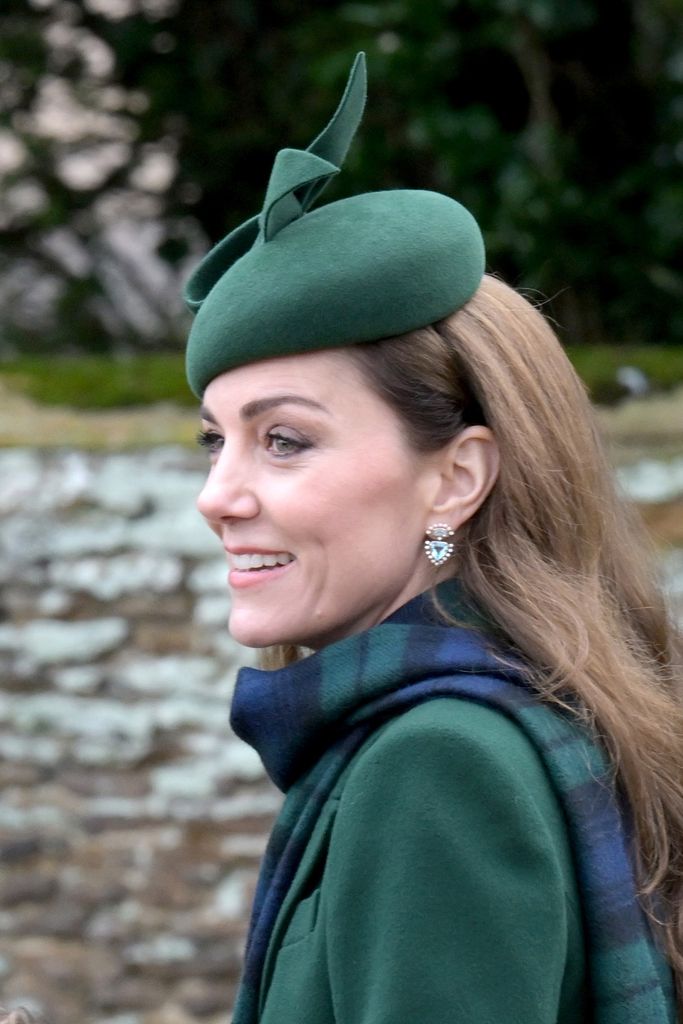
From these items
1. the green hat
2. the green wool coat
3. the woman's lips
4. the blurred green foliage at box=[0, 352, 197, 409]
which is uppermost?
the green hat

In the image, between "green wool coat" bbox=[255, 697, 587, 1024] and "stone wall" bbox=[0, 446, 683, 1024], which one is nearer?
"green wool coat" bbox=[255, 697, 587, 1024]

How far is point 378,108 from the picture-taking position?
4.64 metres

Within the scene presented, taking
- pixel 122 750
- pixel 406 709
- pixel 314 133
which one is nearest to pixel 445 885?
pixel 406 709

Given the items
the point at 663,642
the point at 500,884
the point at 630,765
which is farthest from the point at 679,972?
the point at 663,642

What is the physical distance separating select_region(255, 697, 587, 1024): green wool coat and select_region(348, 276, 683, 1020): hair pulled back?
0.47 feet

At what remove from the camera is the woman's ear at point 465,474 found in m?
1.57

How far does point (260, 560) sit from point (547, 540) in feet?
1.09

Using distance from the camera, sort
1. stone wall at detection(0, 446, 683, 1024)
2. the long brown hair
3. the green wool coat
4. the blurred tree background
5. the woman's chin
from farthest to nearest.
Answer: the blurred tree background → stone wall at detection(0, 446, 683, 1024) → the woman's chin → the long brown hair → the green wool coat

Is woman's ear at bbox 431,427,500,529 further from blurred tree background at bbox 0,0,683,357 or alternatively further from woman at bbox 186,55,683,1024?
blurred tree background at bbox 0,0,683,357

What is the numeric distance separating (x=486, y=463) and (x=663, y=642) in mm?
370

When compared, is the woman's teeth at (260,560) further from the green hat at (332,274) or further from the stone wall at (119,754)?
the stone wall at (119,754)

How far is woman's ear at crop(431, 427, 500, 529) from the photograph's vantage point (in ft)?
5.15

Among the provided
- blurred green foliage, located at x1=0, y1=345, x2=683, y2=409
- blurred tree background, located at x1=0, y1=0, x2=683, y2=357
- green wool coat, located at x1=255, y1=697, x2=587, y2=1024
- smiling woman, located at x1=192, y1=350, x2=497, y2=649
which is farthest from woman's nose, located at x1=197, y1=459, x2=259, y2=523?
blurred tree background, located at x1=0, y1=0, x2=683, y2=357

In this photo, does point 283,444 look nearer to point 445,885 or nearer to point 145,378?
point 445,885
